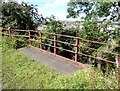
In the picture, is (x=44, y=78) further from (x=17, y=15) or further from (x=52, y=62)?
(x=17, y=15)

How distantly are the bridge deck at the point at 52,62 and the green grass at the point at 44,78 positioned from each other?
13.5 inches

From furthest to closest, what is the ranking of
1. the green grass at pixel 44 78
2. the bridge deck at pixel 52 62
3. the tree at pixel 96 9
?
the tree at pixel 96 9
the bridge deck at pixel 52 62
the green grass at pixel 44 78

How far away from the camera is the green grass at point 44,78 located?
6.74m

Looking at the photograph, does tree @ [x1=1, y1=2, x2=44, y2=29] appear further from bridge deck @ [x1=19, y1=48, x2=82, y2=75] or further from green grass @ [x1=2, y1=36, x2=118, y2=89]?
green grass @ [x1=2, y1=36, x2=118, y2=89]

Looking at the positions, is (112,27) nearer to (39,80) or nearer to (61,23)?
(61,23)

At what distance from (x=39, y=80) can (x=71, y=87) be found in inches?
48.9

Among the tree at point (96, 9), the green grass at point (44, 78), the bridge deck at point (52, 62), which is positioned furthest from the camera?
the tree at point (96, 9)

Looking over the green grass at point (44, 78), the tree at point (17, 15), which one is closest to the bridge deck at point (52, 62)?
the green grass at point (44, 78)

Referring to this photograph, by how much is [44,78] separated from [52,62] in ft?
6.44

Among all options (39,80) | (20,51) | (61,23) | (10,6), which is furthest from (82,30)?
(39,80)

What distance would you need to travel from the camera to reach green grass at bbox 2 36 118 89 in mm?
6741

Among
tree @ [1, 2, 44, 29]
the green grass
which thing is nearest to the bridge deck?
the green grass

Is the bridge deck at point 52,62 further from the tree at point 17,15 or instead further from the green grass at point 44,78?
the tree at point 17,15

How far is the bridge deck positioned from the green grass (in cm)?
34
